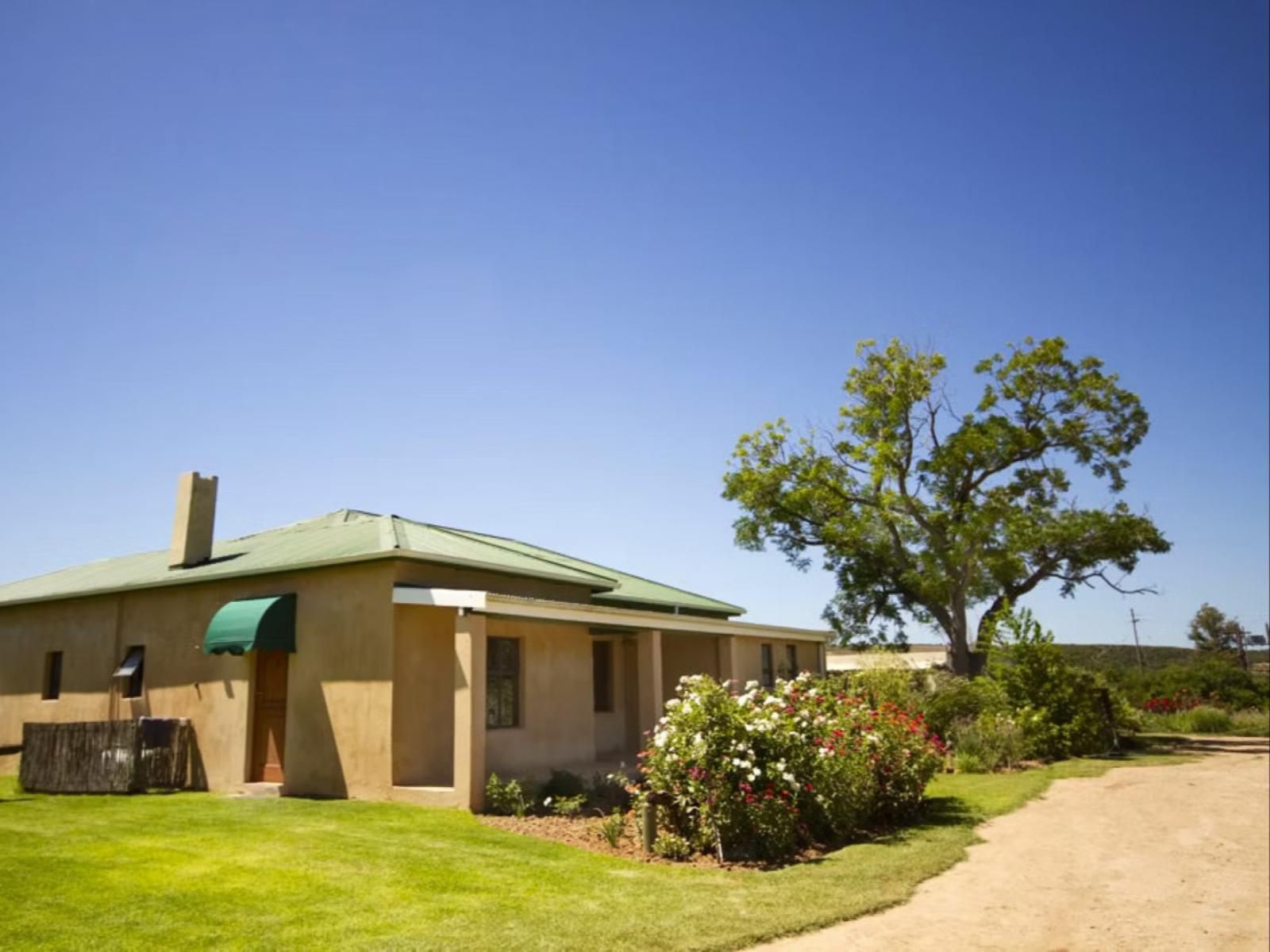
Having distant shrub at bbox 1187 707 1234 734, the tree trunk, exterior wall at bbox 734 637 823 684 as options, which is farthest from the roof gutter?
distant shrub at bbox 1187 707 1234 734

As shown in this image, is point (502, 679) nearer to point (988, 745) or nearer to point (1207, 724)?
point (988, 745)

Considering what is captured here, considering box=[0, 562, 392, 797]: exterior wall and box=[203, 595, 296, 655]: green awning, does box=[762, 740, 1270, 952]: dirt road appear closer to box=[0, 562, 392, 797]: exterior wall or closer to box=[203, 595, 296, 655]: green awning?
box=[0, 562, 392, 797]: exterior wall

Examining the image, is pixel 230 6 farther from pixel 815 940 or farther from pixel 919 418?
pixel 919 418

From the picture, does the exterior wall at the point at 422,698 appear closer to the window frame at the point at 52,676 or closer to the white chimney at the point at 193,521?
the white chimney at the point at 193,521

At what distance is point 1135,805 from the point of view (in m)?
14.7

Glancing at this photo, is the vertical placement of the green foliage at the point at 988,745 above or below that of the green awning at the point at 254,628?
below

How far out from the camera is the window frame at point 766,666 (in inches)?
941

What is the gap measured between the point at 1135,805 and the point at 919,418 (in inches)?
758

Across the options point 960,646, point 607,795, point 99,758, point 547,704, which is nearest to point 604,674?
point 547,704

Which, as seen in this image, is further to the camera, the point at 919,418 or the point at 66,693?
the point at 919,418

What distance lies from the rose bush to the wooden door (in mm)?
8026

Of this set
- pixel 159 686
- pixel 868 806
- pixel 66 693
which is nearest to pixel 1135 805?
pixel 868 806

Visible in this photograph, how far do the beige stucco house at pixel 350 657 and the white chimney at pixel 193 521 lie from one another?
0.04 meters

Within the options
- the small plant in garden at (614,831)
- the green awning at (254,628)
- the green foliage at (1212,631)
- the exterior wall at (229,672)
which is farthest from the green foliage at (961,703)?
the green foliage at (1212,631)
